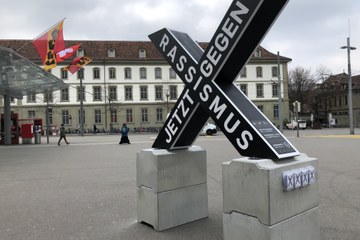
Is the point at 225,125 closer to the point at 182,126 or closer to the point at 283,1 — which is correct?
the point at 182,126

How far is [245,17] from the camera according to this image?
3734 millimetres

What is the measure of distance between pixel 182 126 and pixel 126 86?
60.1m

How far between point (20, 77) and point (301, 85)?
65.1m

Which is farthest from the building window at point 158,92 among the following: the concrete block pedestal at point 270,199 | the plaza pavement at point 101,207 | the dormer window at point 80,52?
the concrete block pedestal at point 270,199

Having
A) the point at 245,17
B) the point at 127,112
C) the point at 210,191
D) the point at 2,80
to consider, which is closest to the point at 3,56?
the point at 2,80

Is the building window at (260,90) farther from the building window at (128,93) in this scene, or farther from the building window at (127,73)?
the building window at (127,73)

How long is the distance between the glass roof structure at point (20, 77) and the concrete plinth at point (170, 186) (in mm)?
12266

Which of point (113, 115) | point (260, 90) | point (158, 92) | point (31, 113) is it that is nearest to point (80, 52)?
point (113, 115)

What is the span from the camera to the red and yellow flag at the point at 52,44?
2006cm

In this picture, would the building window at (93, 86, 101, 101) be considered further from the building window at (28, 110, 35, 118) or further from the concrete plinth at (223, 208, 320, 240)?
the concrete plinth at (223, 208, 320, 240)

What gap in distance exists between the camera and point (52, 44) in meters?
20.2

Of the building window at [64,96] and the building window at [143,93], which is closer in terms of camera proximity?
the building window at [64,96]

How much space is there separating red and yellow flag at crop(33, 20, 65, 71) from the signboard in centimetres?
1666

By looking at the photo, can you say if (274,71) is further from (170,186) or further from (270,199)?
(270,199)
